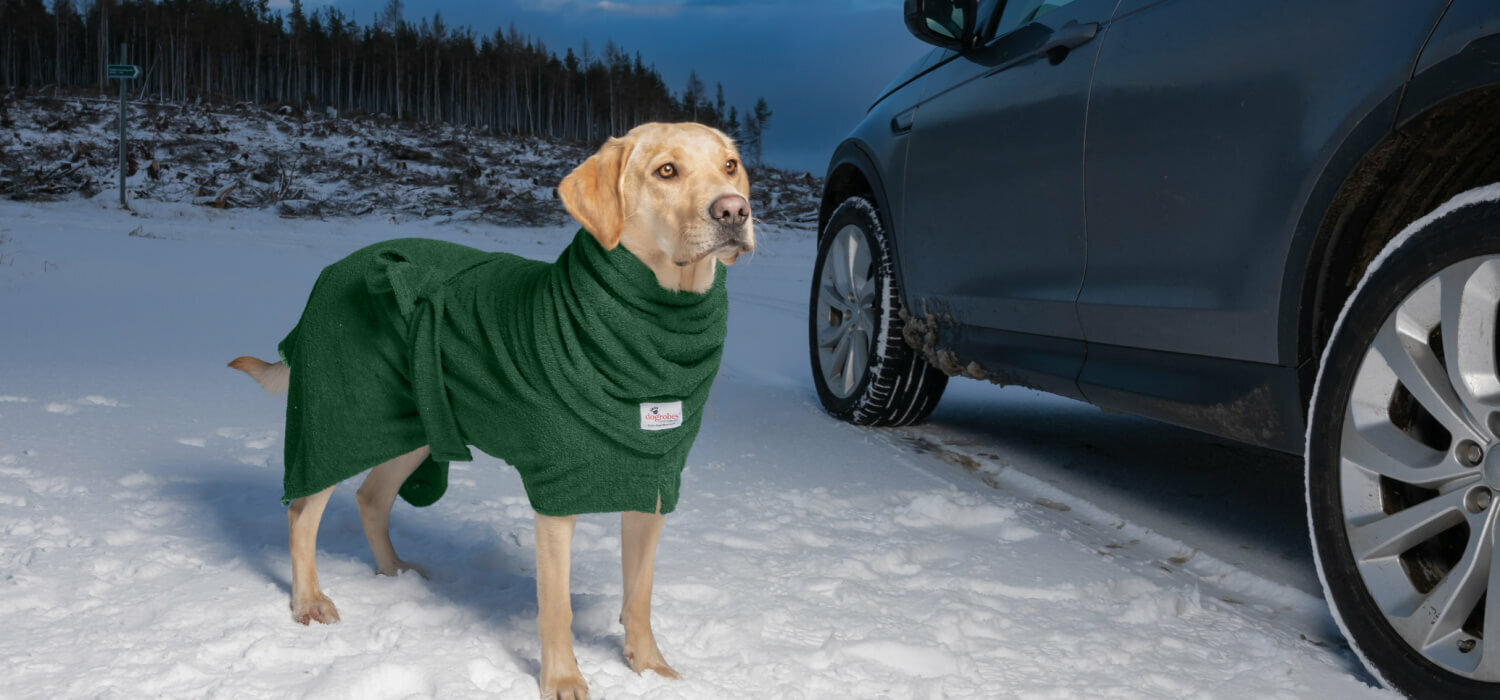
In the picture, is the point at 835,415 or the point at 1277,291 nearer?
the point at 1277,291

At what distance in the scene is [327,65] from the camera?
2648 inches

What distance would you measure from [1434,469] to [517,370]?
5.57 ft

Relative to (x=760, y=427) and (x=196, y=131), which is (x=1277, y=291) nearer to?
(x=760, y=427)

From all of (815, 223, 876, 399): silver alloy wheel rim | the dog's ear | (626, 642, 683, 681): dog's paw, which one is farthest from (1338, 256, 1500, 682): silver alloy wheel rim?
(815, 223, 876, 399): silver alloy wheel rim

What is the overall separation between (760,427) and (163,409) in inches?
94.8

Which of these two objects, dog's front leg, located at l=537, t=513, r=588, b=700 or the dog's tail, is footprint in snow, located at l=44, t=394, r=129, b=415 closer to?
the dog's tail

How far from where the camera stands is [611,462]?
1.89 metres

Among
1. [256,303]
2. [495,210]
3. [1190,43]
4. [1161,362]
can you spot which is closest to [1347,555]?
[1161,362]

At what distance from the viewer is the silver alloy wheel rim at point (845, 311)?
180 inches

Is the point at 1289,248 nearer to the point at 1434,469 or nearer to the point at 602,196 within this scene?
the point at 1434,469

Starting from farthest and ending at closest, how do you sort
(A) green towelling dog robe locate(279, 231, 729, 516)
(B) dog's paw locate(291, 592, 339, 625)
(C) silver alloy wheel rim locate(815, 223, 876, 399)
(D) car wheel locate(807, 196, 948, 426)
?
(C) silver alloy wheel rim locate(815, 223, 876, 399) → (D) car wheel locate(807, 196, 948, 426) → (B) dog's paw locate(291, 592, 339, 625) → (A) green towelling dog robe locate(279, 231, 729, 516)

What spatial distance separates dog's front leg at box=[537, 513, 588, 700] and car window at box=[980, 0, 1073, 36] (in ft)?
7.86

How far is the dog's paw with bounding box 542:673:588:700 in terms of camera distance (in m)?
1.92

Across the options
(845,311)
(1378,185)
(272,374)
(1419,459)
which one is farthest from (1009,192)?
(272,374)
